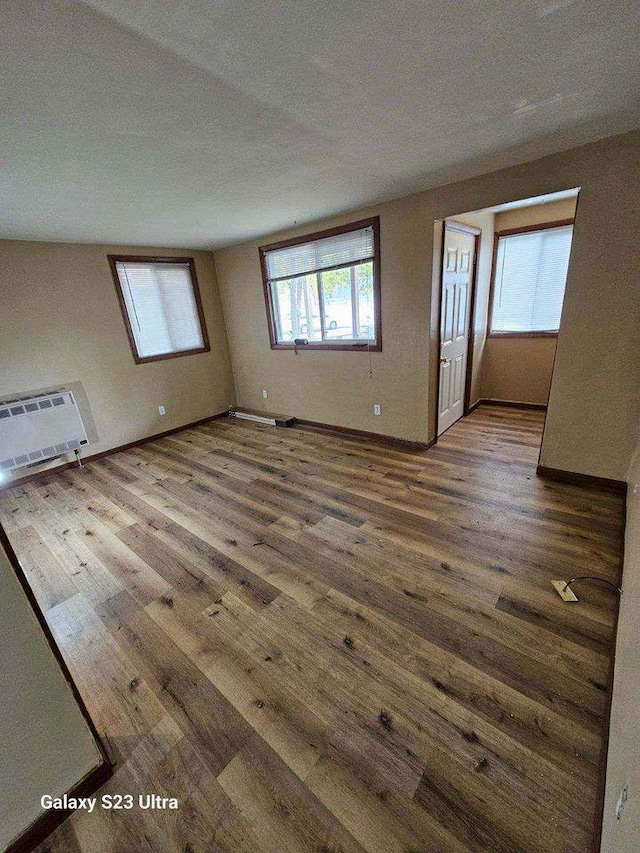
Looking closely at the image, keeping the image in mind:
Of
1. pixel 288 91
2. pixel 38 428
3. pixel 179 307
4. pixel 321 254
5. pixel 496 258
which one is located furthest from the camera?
pixel 179 307

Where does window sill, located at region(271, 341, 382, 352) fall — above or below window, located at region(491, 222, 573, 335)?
below

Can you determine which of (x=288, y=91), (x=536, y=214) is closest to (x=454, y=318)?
(x=536, y=214)

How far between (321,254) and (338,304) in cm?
58

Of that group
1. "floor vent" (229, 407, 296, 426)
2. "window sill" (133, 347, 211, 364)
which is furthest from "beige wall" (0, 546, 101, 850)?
"window sill" (133, 347, 211, 364)

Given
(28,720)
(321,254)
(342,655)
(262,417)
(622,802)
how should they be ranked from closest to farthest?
(622,802) → (28,720) → (342,655) → (321,254) → (262,417)

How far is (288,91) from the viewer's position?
141 centimetres

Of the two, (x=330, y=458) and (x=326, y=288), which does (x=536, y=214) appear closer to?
(x=326, y=288)

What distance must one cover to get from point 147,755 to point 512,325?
17.4 ft

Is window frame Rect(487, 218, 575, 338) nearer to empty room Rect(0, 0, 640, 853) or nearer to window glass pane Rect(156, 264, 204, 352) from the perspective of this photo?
empty room Rect(0, 0, 640, 853)

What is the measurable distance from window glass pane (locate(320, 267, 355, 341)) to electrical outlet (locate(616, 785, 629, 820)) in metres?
3.66

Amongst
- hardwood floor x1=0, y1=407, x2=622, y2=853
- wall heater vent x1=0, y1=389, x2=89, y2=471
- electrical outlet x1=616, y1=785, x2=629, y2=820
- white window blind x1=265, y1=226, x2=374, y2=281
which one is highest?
white window blind x1=265, y1=226, x2=374, y2=281

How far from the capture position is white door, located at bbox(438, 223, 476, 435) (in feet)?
11.1

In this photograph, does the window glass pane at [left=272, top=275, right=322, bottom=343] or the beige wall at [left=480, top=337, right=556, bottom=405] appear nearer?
the window glass pane at [left=272, top=275, right=322, bottom=343]

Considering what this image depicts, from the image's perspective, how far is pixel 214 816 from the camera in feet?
3.60
